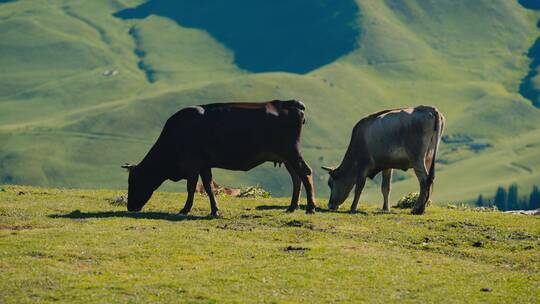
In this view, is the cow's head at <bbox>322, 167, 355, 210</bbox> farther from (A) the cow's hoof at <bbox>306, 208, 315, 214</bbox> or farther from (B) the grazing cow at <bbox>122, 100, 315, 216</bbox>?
(A) the cow's hoof at <bbox>306, 208, 315, 214</bbox>

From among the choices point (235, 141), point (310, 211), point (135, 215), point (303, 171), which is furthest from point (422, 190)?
point (135, 215)

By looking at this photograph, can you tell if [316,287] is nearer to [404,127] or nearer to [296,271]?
[296,271]

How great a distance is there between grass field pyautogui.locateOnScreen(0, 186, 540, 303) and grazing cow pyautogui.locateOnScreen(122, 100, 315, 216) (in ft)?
5.40

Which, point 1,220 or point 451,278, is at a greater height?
point 451,278

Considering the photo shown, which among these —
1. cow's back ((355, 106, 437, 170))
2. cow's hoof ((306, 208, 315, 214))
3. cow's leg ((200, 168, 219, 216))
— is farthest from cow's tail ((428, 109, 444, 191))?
cow's leg ((200, 168, 219, 216))

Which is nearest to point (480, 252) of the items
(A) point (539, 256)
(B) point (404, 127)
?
(A) point (539, 256)

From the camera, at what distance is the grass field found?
79.5ft

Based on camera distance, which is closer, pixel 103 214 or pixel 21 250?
pixel 21 250

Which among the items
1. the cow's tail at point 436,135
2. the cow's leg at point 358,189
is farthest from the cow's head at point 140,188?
the cow's tail at point 436,135

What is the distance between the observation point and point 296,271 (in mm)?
26172

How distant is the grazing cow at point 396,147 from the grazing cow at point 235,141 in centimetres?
353

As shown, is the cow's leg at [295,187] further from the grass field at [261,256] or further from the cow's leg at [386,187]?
the cow's leg at [386,187]

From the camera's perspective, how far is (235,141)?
3625 cm

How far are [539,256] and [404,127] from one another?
10.3 m
